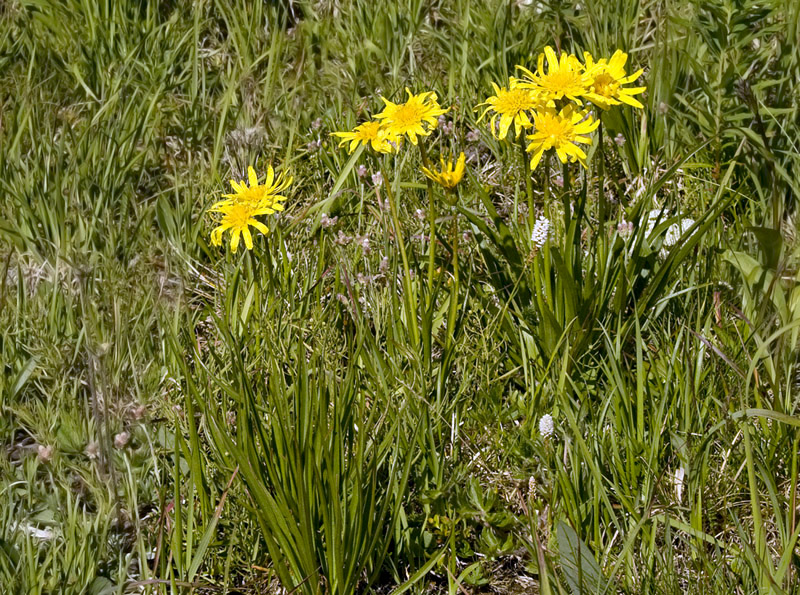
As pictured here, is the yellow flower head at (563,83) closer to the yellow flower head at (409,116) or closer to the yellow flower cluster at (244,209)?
the yellow flower head at (409,116)

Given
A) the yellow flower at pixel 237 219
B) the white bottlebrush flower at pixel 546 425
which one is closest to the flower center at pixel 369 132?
the yellow flower at pixel 237 219

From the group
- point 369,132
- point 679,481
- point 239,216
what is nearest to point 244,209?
point 239,216

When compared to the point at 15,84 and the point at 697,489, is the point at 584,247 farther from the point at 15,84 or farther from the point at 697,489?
the point at 15,84

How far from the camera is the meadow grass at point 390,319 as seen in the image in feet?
5.62

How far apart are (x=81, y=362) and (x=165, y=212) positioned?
0.57 meters

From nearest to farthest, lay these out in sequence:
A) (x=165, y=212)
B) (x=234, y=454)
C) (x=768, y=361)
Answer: (x=234, y=454) → (x=768, y=361) → (x=165, y=212)

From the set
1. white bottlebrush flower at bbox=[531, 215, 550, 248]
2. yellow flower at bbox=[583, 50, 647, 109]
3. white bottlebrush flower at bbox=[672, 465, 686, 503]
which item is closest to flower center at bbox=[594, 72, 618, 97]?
yellow flower at bbox=[583, 50, 647, 109]

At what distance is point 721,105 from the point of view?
8.16 feet

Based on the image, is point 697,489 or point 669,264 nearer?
point 697,489

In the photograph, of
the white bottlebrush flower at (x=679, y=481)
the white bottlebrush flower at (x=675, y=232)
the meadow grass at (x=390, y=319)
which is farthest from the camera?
the white bottlebrush flower at (x=675, y=232)

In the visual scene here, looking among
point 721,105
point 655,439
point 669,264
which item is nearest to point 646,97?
point 721,105

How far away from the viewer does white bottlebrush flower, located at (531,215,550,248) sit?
204 cm

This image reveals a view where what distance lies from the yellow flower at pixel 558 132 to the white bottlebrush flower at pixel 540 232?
0.67 feet

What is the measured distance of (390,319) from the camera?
7.09 ft
